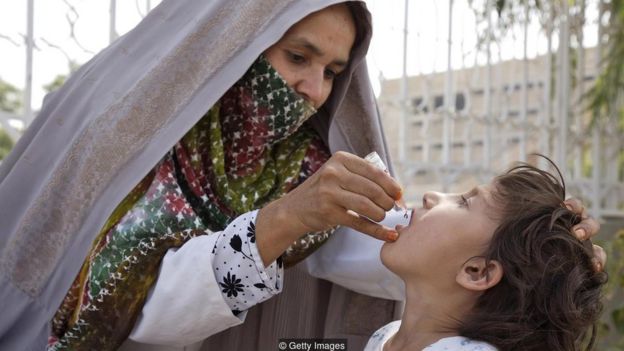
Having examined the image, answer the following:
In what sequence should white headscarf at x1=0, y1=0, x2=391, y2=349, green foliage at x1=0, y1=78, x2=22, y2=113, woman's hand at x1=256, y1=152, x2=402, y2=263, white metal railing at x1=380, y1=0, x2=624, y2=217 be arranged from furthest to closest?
white metal railing at x1=380, y1=0, x2=624, y2=217 < green foliage at x1=0, y1=78, x2=22, y2=113 < white headscarf at x1=0, y1=0, x2=391, y2=349 < woman's hand at x1=256, y1=152, x2=402, y2=263

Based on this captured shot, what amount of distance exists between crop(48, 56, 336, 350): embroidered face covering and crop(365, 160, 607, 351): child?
48cm

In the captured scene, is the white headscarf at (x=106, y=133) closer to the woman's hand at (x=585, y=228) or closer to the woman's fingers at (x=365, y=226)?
the woman's fingers at (x=365, y=226)

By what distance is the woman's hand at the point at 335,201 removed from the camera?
1.88 m

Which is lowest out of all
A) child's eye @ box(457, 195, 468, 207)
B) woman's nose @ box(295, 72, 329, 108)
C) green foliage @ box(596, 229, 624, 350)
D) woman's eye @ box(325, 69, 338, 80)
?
green foliage @ box(596, 229, 624, 350)

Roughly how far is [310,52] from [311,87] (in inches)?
4.1

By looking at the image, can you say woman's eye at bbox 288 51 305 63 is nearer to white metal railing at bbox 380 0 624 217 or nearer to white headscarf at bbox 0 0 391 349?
white headscarf at bbox 0 0 391 349

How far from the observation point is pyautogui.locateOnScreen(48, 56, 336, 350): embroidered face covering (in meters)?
2.20

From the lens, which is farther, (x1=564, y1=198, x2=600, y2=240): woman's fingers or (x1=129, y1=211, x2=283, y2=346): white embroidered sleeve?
(x1=564, y1=198, x2=600, y2=240): woman's fingers

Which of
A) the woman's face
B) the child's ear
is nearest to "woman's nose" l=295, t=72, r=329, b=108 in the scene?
the woman's face

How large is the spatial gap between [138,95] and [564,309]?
4.05 ft

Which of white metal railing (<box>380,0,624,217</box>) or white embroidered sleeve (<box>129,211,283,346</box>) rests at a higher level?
white metal railing (<box>380,0,624,217</box>)

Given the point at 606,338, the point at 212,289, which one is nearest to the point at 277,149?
the point at 212,289

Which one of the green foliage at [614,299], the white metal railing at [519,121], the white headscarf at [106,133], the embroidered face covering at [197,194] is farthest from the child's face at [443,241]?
the green foliage at [614,299]

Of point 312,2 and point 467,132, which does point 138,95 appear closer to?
point 312,2
